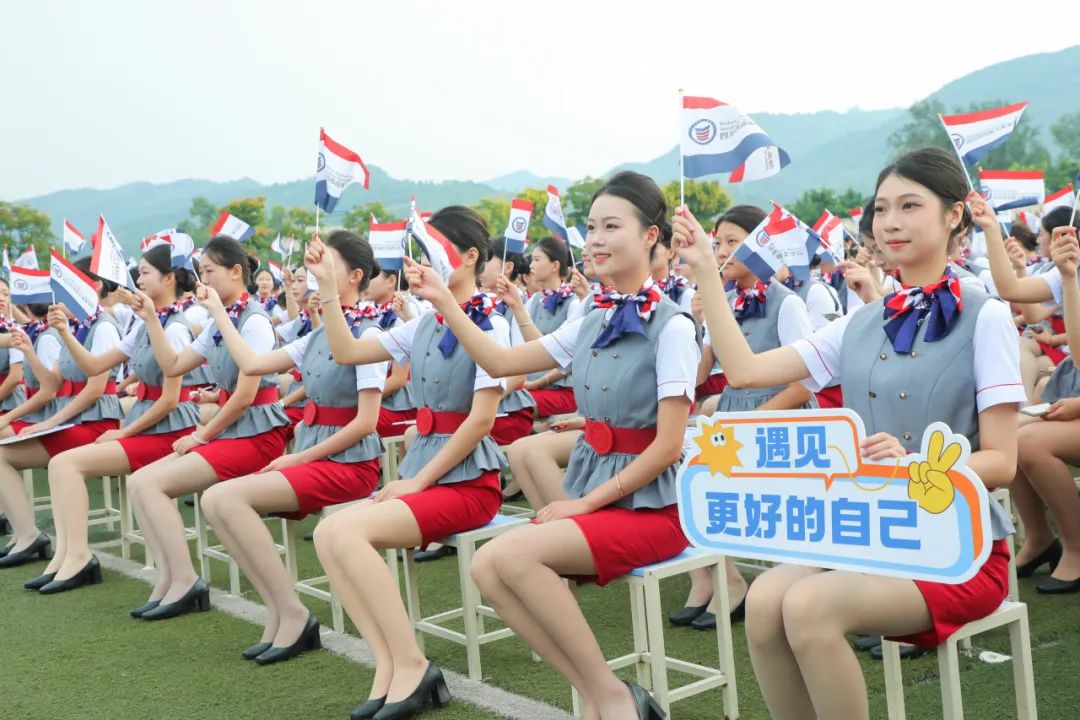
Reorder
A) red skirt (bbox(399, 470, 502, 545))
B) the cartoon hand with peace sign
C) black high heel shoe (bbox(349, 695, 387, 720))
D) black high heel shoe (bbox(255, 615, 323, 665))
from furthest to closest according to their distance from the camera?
black high heel shoe (bbox(255, 615, 323, 665)), red skirt (bbox(399, 470, 502, 545)), black high heel shoe (bbox(349, 695, 387, 720)), the cartoon hand with peace sign

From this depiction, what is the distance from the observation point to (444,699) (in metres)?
3.55

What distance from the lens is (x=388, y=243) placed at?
528 centimetres

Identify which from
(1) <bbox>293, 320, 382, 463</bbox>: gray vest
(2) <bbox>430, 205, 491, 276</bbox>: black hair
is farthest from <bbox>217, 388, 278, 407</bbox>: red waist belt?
(2) <bbox>430, 205, 491, 276</bbox>: black hair

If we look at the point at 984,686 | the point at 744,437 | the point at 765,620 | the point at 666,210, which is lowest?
the point at 984,686

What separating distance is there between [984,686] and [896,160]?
1715 mm

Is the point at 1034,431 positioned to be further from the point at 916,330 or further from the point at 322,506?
the point at 322,506

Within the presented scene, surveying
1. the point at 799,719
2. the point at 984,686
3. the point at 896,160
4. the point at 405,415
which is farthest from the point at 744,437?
the point at 405,415

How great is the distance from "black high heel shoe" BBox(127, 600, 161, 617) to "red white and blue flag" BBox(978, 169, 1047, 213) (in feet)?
14.1

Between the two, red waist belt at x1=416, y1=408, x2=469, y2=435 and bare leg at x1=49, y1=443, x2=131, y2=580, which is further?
bare leg at x1=49, y1=443, x2=131, y2=580

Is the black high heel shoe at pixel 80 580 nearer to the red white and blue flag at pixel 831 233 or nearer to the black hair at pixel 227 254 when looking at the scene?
the black hair at pixel 227 254

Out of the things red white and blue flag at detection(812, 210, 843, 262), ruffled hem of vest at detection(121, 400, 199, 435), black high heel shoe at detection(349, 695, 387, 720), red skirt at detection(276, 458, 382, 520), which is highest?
red white and blue flag at detection(812, 210, 843, 262)

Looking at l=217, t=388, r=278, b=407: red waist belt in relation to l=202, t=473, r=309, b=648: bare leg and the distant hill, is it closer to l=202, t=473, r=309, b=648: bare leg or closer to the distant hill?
l=202, t=473, r=309, b=648: bare leg

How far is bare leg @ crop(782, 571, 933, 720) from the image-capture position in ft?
7.33

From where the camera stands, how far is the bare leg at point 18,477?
624cm
